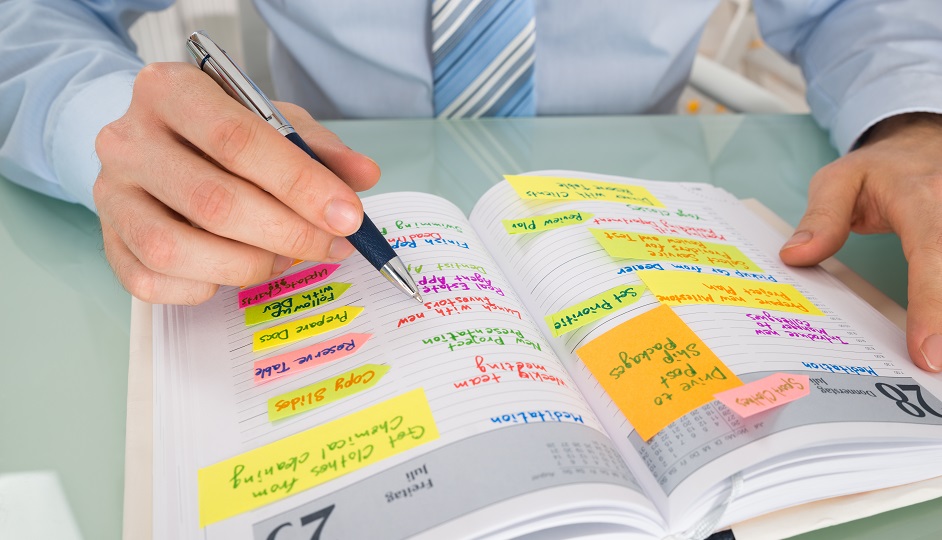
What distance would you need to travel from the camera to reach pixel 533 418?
36cm

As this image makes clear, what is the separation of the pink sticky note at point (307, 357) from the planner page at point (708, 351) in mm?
138

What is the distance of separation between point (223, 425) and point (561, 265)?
0.85 feet

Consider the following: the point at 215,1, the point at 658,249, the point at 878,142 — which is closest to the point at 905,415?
the point at 658,249

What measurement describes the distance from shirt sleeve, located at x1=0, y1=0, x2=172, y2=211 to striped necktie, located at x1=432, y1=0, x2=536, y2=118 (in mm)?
354

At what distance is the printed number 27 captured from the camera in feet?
1.01

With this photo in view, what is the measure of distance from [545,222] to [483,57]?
1.22 ft

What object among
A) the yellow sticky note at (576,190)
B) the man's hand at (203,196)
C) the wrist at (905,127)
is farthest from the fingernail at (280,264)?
the wrist at (905,127)

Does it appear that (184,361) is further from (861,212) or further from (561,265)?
(861,212)

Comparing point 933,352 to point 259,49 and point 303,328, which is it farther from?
point 259,49

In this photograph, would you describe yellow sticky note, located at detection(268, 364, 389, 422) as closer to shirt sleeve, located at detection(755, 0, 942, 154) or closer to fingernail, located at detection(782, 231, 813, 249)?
fingernail, located at detection(782, 231, 813, 249)

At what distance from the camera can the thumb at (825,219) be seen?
54cm

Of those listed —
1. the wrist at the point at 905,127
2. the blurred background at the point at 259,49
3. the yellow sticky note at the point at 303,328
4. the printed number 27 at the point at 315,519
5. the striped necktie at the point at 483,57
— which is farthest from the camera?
the blurred background at the point at 259,49

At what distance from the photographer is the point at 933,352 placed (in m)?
0.44

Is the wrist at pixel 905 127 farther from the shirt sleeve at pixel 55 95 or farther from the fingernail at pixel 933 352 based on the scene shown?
the shirt sleeve at pixel 55 95
